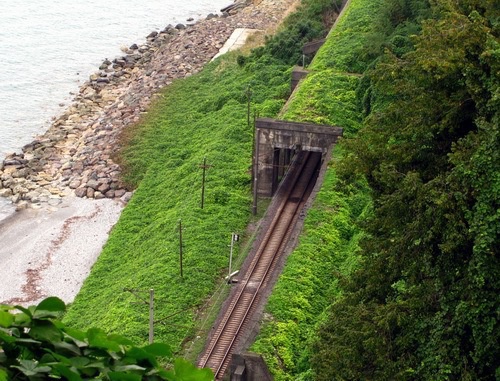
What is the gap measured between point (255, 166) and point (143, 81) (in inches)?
1028

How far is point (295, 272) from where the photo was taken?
1227 inches

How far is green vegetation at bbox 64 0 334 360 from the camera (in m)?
32.2

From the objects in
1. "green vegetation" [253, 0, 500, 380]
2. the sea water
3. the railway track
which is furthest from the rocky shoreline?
"green vegetation" [253, 0, 500, 380]

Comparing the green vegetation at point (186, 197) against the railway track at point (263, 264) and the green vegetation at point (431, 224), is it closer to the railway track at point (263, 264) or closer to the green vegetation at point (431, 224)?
the railway track at point (263, 264)

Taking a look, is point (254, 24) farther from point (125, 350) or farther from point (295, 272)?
point (125, 350)

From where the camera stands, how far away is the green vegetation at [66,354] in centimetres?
557

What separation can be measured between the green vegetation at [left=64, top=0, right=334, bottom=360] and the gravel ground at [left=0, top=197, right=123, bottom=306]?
1.01 metres

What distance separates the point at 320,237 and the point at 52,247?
14.7 meters

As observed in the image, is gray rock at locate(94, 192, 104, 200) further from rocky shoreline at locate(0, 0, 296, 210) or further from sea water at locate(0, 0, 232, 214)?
sea water at locate(0, 0, 232, 214)

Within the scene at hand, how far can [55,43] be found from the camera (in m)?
70.9

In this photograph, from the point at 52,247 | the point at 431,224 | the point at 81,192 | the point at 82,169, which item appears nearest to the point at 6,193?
the point at 81,192

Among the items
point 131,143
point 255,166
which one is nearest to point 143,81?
point 131,143

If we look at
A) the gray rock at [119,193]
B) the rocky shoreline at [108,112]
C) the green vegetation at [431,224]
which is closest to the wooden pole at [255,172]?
the rocky shoreline at [108,112]

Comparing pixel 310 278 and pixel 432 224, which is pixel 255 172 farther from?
pixel 432 224
